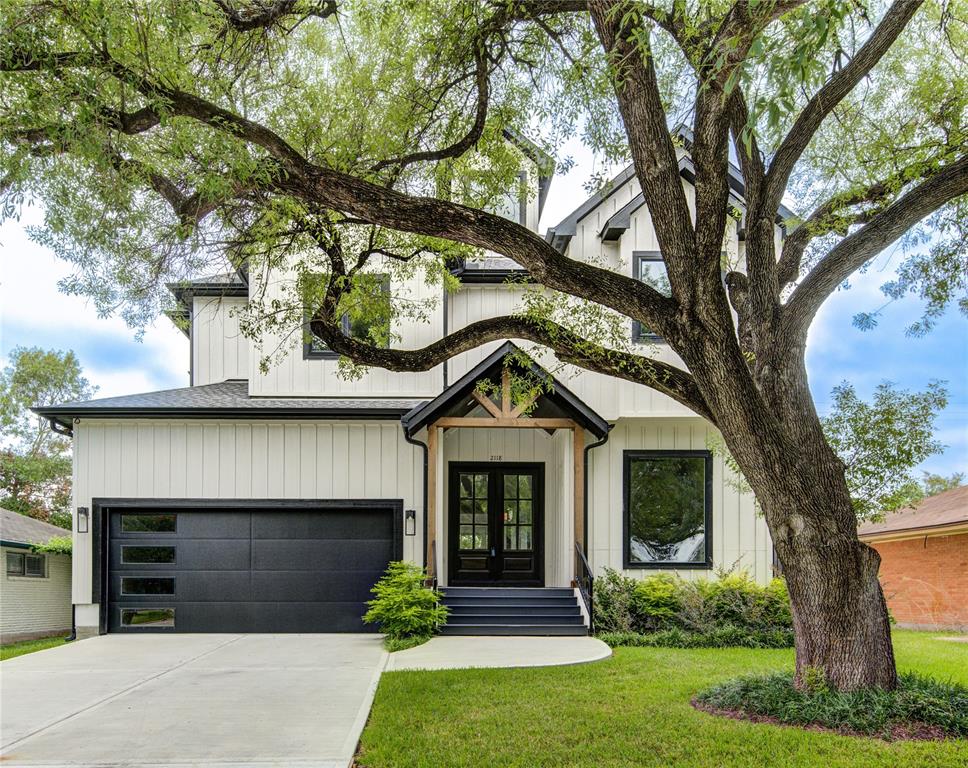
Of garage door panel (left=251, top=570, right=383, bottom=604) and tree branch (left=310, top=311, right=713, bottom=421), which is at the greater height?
tree branch (left=310, top=311, right=713, bottom=421)

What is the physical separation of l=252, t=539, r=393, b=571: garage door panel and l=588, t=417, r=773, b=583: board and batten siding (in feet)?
11.8

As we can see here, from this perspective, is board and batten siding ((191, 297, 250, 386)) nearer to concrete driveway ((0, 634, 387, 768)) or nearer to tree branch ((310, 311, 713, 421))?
concrete driveway ((0, 634, 387, 768))

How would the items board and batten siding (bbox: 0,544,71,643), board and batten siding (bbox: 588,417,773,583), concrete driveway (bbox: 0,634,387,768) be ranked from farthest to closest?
1. board and batten siding (bbox: 0,544,71,643)
2. board and batten siding (bbox: 588,417,773,583)
3. concrete driveway (bbox: 0,634,387,768)

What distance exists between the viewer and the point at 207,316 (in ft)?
50.0

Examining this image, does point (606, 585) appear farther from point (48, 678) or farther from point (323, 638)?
point (48, 678)

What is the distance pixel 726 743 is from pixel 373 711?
3117mm

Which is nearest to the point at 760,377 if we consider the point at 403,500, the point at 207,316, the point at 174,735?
the point at 174,735

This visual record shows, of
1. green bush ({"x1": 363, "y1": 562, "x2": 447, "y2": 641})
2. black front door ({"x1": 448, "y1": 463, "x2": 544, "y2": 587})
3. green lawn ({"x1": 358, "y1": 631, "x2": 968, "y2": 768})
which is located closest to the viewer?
green lawn ({"x1": 358, "y1": 631, "x2": 968, "y2": 768})

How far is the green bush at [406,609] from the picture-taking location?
1086 cm

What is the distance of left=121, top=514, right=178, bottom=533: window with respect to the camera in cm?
1246

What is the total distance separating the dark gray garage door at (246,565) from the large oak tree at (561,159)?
4.15 metres

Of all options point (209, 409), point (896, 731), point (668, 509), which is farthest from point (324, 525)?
point (896, 731)

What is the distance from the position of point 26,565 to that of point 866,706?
1552 centimetres

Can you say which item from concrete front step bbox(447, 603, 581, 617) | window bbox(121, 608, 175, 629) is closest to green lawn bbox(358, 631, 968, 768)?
concrete front step bbox(447, 603, 581, 617)
